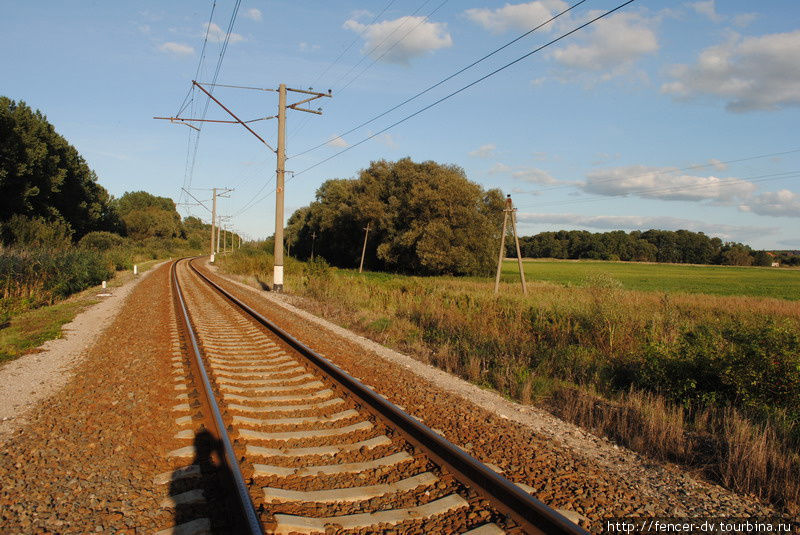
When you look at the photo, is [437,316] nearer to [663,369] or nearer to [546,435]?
[663,369]

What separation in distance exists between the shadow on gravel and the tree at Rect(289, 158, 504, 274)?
1547 inches

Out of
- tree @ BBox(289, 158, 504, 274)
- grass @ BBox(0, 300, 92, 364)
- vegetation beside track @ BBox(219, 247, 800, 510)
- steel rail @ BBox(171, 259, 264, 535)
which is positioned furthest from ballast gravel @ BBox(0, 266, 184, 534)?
tree @ BBox(289, 158, 504, 274)

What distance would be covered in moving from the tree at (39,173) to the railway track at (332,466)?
40.8 metres

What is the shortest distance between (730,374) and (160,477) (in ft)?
22.7

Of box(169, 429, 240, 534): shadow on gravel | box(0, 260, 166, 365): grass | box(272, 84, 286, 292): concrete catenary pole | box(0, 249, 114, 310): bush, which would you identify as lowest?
box(0, 260, 166, 365): grass

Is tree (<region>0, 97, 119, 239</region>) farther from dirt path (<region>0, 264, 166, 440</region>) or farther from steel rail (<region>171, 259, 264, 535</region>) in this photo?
steel rail (<region>171, 259, 264, 535</region>)

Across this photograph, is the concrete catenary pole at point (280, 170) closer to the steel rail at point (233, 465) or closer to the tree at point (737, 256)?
the steel rail at point (233, 465)

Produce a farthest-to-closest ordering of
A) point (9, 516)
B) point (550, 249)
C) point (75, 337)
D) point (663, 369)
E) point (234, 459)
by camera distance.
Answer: point (550, 249) < point (75, 337) < point (663, 369) < point (234, 459) < point (9, 516)

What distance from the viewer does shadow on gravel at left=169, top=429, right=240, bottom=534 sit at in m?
3.14

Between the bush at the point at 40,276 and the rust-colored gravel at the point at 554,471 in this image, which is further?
the bush at the point at 40,276

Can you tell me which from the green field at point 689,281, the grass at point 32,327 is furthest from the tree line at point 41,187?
the green field at point 689,281

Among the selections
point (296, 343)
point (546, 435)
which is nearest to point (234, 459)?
point (546, 435)

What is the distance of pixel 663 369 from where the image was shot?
290 inches

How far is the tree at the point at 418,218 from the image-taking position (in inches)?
1735
